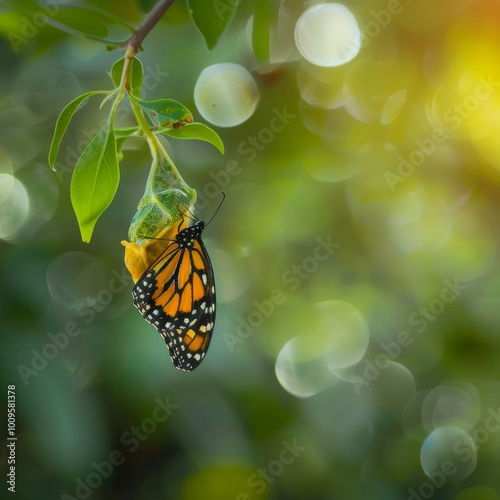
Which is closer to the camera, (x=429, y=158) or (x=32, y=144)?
(x=32, y=144)

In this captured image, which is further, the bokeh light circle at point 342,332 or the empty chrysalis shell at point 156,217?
the bokeh light circle at point 342,332

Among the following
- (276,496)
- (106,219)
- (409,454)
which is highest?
(106,219)

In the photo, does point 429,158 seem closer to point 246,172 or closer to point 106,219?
point 246,172

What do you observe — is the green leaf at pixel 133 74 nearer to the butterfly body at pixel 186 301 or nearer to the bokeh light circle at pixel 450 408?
the butterfly body at pixel 186 301

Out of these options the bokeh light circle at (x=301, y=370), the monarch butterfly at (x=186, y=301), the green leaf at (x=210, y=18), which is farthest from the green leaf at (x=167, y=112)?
the bokeh light circle at (x=301, y=370)

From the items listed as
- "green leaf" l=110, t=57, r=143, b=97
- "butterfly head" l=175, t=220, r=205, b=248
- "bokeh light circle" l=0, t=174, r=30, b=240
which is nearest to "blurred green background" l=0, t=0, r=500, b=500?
"bokeh light circle" l=0, t=174, r=30, b=240

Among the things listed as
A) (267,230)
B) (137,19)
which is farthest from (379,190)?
(137,19)

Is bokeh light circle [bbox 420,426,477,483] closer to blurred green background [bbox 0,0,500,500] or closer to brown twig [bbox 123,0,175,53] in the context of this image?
blurred green background [bbox 0,0,500,500]

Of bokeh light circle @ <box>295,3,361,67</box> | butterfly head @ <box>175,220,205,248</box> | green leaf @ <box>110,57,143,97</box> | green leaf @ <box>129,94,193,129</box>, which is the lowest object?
butterfly head @ <box>175,220,205,248</box>
